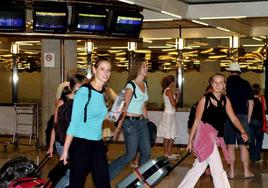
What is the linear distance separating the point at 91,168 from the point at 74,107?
0.69 meters

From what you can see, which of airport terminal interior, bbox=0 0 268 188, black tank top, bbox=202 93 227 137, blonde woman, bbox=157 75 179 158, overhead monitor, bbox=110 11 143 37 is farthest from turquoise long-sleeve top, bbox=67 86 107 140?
blonde woman, bbox=157 75 179 158

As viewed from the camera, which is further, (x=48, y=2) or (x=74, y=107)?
(x=48, y=2)

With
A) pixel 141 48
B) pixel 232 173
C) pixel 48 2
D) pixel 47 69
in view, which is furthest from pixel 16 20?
pixel 141 48

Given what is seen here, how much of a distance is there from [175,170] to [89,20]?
10.7 ft

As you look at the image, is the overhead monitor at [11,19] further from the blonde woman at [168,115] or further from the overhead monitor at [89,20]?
the blonde woman at [168,115]

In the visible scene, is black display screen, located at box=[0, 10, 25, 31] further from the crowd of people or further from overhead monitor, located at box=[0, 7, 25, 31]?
the crowd of people

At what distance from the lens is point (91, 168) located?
674 cm

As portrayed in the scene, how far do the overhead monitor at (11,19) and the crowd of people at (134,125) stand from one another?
2.90m

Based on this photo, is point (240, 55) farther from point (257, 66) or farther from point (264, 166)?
point (264, 166)

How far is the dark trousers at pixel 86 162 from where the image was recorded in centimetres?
658

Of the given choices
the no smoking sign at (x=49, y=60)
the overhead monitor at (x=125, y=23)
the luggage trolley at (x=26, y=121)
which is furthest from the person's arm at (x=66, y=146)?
the luggage trolley at (x=26, y=121)

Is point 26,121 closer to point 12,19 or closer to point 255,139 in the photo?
point 12,19

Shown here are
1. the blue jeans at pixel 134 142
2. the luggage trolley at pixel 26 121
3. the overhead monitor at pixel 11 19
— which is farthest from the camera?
the luggage trolley at pixel 26 121

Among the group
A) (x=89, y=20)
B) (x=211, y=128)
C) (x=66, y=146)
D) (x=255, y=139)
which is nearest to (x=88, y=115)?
(x=66, y=146)
